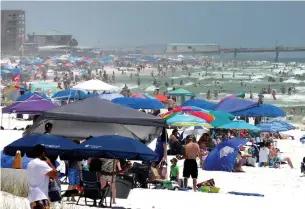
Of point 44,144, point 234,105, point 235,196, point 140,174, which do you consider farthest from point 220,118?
point 44,144

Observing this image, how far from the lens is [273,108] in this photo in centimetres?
2016

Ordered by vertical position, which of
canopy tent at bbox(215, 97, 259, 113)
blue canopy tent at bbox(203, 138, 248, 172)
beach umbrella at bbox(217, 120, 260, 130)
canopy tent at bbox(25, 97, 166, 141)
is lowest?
blue canopy tent at bbox(203, 138, 248, 172)

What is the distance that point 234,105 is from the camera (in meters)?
21.0

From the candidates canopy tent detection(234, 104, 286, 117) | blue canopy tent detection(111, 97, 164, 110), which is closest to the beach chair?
canopy tent detection(234, 104, 286, 117)

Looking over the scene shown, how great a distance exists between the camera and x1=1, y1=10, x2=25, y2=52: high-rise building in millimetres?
133000

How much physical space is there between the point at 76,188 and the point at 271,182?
4.88 m

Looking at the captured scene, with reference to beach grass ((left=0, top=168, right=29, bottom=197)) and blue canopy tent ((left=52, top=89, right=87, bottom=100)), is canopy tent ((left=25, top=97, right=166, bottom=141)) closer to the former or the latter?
beach grass ((left=0, top=168, right=29, bottom=197))

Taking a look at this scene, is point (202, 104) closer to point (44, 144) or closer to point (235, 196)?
point (235, 196)

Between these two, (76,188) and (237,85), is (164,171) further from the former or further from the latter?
(237,85)

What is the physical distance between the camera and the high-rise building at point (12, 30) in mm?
133000

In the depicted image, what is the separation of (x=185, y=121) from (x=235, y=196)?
18.7ft

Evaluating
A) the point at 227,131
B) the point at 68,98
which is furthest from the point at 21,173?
the point at 68,98

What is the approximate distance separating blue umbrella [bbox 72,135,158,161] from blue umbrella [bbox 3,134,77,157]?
0.28 m

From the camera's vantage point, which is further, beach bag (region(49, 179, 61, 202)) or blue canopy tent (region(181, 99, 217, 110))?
blue canopy tent (region(181, 99, 217, 110))
